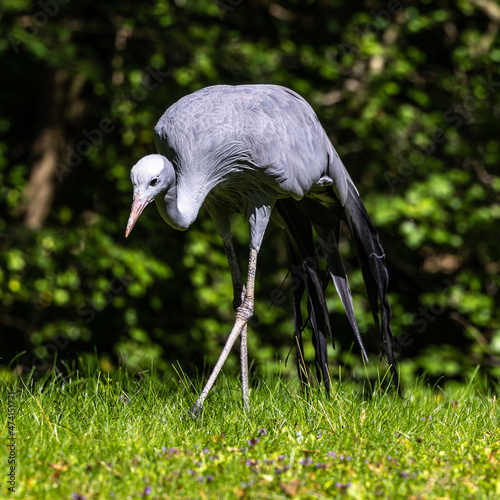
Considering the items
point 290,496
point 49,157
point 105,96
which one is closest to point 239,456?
point 290,496

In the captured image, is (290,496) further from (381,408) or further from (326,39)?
(326,39)

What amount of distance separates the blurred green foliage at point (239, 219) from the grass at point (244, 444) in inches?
68.7

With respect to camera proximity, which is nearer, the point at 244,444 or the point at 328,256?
the point at 244,444

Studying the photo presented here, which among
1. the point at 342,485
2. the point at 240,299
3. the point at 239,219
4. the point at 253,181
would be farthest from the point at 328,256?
the point at 342,485

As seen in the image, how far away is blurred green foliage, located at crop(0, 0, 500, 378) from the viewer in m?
5.30

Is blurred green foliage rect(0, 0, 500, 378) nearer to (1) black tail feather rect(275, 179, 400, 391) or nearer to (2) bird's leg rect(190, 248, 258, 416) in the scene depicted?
(1) black tail feather rect(275, 179, 400, 391)

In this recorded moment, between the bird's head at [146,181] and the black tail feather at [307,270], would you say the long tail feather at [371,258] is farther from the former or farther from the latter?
the bird's head at [146,181]

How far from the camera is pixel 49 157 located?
613 centimetres

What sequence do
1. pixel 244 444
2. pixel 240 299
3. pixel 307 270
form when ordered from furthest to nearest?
1. pixel 307 270
2. pixel 240 299
3. pixel 244 444

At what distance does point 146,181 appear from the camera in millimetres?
3078

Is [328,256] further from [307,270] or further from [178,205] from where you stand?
[178,205]

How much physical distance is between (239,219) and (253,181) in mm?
1956

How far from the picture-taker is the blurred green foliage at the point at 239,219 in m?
5.30

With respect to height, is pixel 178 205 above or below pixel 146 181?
below
